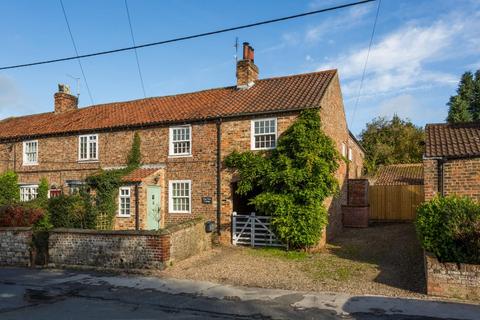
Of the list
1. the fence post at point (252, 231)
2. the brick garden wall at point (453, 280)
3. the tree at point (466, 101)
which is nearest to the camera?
the brick garden wall at point (453, 280)

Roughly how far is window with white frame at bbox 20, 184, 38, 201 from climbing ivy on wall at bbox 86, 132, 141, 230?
5671mm

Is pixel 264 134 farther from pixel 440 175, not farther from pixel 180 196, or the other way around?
pixel 440 175

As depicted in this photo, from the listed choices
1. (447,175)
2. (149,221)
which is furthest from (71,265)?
(447,175)

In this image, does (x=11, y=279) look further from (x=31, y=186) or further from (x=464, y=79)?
(x=464, y=79)

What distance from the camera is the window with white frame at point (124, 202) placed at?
19250 mm

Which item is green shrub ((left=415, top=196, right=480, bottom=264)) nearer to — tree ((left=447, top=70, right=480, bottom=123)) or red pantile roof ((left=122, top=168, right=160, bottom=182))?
red pantile roof ((left=122, top=168, right=160, bottom=182))

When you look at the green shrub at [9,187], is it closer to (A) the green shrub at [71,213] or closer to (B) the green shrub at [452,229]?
(A) the green shrub at [71,213]

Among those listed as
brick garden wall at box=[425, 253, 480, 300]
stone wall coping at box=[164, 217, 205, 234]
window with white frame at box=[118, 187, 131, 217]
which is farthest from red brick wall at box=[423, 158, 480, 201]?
window with white frame at box=[118, 187, 131, 217]

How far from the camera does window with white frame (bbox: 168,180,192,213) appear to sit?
1883 cm

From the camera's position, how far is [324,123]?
57.6 ft

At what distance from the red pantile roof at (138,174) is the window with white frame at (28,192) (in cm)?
743

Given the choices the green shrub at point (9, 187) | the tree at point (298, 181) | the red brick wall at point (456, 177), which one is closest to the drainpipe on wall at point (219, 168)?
the tree at point (298, 181)

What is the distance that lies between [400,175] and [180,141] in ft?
55.0

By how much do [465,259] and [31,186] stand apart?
72.4 ft
